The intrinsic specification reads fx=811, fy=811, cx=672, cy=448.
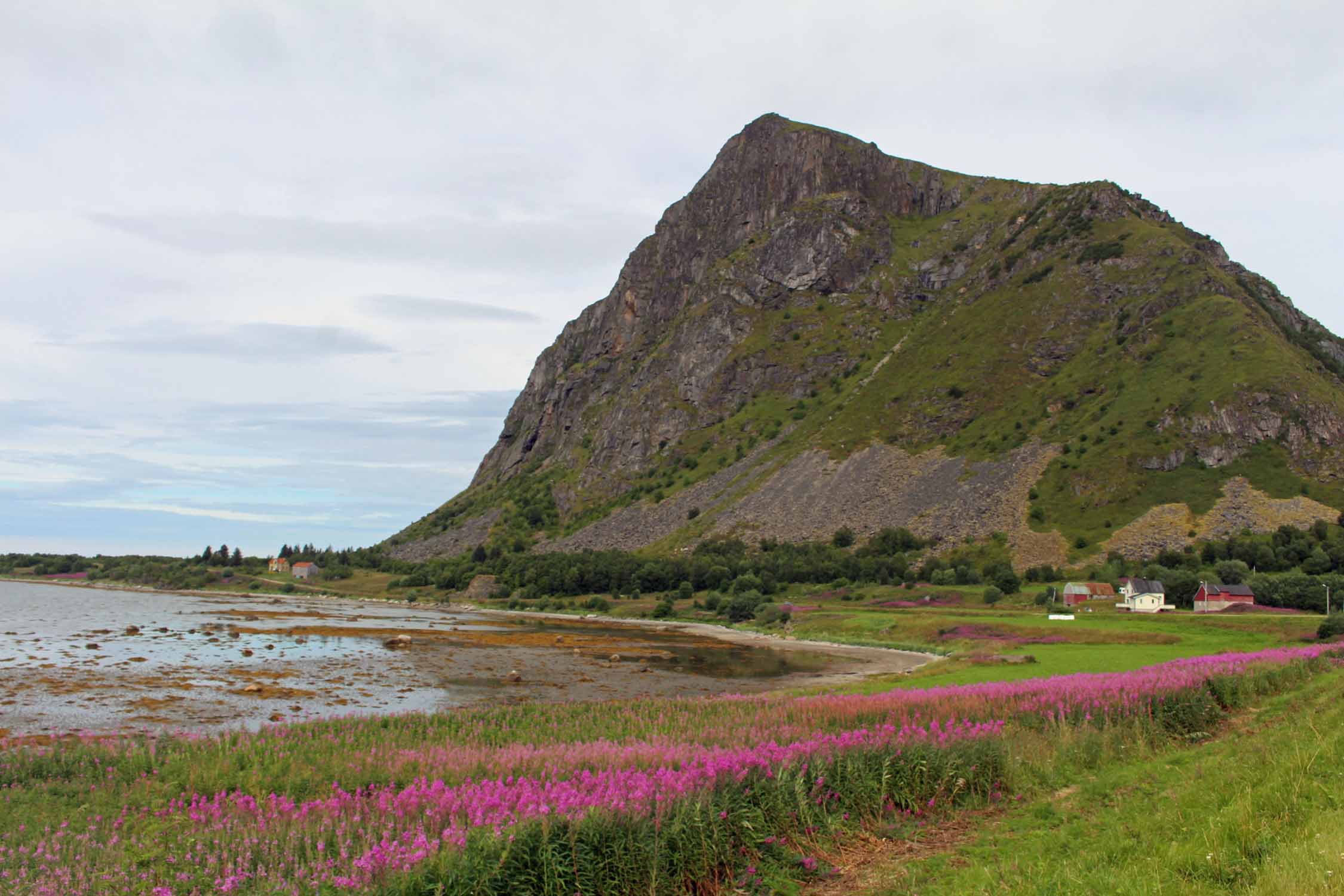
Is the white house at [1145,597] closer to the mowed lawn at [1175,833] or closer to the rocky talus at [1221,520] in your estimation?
the rocky talus at [1221,520]

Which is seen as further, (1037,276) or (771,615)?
(1037,276)

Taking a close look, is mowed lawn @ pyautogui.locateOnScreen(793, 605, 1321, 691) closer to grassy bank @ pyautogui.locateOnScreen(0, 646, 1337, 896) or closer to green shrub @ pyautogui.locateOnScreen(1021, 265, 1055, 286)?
grassy bank @ pyautogui.locateOnScreen(0, 646, 1337, 896)

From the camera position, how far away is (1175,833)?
10.2m

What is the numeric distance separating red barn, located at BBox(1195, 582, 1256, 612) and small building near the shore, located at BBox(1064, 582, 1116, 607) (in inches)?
344

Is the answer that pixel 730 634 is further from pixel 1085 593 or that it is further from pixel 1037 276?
pixel 1037 276

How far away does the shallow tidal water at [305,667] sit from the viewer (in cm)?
3278

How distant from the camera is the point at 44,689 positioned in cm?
3600

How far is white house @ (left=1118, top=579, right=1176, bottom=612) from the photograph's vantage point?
82312 mm

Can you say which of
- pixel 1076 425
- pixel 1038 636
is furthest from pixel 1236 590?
pixel 1076 425

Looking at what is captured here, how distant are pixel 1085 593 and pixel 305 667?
252ft

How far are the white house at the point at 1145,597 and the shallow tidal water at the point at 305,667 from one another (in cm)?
3986

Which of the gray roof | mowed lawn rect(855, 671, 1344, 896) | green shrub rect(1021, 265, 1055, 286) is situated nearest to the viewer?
mowed lawn rect(855, 671, 1344, 896)

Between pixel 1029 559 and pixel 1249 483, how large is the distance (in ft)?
107

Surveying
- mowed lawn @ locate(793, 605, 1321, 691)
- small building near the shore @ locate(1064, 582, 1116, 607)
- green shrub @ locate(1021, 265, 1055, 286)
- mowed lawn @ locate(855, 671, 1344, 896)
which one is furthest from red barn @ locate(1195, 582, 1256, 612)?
green shrub @ locate(1021, 265, 1055, 286)
